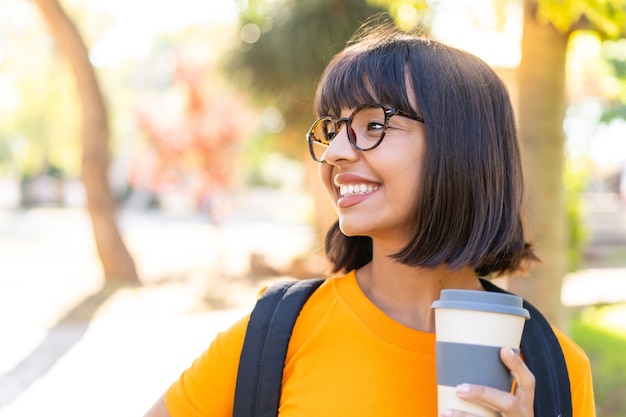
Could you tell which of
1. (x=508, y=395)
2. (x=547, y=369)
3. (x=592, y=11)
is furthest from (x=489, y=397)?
(x=592, y=11)

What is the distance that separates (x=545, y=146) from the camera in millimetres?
3852

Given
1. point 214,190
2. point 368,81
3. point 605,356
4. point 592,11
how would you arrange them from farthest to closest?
point 214,190, point 605,356, point 592,11, point 368,81

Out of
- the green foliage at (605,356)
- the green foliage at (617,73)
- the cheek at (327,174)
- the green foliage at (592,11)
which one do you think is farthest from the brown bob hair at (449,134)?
the green foliage at (617,73)

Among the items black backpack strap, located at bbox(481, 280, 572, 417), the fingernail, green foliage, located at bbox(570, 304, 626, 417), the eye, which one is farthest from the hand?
green foliage, located at bbox(570, 304, 626, 417)

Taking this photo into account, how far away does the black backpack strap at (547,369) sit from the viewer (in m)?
1.41

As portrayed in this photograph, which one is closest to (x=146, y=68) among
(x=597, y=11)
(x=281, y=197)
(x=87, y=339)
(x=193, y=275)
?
(x=281, y=197)

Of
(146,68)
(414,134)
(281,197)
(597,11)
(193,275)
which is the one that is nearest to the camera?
(414,134)

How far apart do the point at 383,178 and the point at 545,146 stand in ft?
8.43

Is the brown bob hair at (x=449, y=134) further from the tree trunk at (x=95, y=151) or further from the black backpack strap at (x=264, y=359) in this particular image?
the tree trunk at (x=95, y=151)

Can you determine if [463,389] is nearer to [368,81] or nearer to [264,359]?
[264,359]

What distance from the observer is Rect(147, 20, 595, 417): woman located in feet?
4.94

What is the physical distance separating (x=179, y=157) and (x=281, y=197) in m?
25.5

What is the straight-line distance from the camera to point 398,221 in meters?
1.53

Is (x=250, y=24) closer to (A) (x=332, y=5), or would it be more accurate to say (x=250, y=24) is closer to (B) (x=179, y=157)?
(A) (x=332, y=5)
